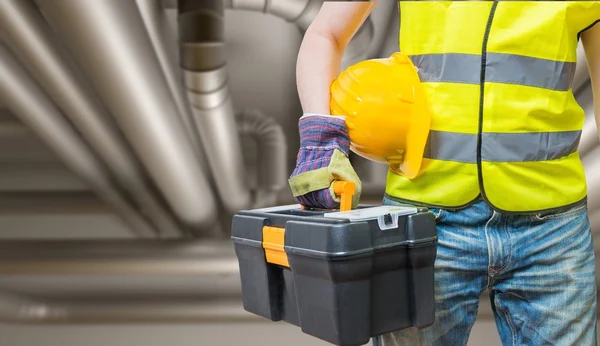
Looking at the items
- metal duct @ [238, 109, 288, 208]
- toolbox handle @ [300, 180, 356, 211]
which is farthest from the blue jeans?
metal duct @ [238, 109, 288, 208]

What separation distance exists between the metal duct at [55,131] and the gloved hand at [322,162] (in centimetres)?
122

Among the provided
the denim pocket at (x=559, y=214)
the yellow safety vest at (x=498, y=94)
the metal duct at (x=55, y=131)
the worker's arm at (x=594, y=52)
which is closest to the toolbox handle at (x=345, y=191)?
the yellow safety vest at (x=498, y=94)

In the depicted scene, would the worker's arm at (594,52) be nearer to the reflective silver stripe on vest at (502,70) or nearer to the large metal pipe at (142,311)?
the reflective silver stripe on vest at (502,70)

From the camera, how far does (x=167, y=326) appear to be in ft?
6.98

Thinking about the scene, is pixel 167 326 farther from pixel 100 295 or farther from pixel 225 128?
pixel 225 128

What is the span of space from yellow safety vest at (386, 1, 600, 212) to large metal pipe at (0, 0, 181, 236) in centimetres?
105

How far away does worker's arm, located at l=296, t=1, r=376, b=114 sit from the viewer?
0.67m

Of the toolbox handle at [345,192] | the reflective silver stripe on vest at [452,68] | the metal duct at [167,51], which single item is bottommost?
the toolbox handle at [345,192]

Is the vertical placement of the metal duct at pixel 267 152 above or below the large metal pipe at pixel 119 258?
above

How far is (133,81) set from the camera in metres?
1.35

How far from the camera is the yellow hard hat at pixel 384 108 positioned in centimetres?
65

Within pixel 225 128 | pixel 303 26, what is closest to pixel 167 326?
pixel 225 128

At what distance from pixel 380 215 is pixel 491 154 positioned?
16 centimetres

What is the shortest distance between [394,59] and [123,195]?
5.36 feet
